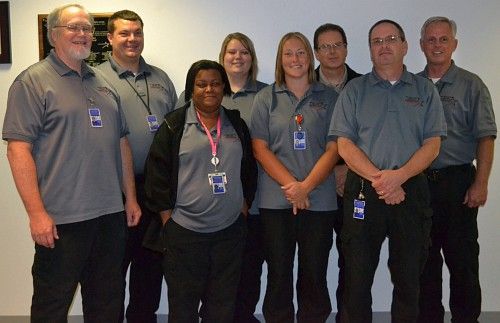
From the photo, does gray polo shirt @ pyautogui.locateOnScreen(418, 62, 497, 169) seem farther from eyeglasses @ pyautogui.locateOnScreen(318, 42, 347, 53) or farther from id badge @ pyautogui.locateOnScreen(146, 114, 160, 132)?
id badge @ pyautogui.locateOnScreen(146, 114, 160, 132)

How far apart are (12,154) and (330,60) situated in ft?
5.95

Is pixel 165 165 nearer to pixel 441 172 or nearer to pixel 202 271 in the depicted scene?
pixel 202 271

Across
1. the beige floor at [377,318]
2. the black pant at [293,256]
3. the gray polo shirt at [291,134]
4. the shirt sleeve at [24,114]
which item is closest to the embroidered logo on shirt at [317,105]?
the gray polo shirt at [291,134]

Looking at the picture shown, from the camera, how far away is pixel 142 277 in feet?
9.93

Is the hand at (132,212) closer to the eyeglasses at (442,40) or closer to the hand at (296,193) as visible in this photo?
the hand at (296,193)

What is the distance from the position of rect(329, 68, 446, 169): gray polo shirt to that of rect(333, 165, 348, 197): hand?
0.36m

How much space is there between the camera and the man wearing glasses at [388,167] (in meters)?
2.47

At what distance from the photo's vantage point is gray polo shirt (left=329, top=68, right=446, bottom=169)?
249 centimetres

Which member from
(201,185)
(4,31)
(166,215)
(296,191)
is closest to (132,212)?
(166,215)

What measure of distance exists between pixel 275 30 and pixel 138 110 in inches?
48.7

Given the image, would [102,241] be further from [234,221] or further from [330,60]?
[330,60]

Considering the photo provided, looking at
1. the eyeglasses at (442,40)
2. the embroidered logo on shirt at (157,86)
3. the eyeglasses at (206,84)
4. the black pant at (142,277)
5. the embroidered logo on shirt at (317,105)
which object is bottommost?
the black pant at (142,277)

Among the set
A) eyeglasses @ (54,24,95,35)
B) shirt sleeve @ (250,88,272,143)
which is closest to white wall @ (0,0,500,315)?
shirt sleeve @ (250,88,272,143)

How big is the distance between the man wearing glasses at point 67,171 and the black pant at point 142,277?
1.63 feet
